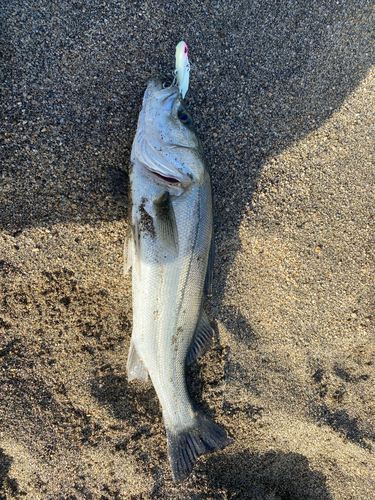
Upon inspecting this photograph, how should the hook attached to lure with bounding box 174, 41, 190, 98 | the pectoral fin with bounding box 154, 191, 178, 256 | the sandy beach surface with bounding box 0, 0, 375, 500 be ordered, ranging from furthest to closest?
1. the sandy beach surface with bounding box 0, 0, 375, 500
2. the hook attached to lure with bounding box 174, 41, 190, 98
3. the pectoral fin with bounding box 154, 191, 178, 256

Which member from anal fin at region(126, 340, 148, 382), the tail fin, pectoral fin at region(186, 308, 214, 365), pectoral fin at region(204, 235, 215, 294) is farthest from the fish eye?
the tail fin

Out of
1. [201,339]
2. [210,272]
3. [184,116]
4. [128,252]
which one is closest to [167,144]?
[184,116]

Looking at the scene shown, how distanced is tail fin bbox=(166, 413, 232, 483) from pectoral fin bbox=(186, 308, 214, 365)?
51 cm

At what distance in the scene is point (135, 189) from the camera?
7.32ft

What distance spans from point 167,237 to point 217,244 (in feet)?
1.98

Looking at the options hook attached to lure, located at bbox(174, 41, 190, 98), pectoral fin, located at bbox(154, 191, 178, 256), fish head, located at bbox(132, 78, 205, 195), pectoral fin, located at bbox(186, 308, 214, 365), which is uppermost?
hook attached to lure, located at bbox(174, 41, 190, 98)

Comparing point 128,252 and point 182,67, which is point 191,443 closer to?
point 128,252

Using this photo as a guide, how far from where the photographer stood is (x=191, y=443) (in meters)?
2.38

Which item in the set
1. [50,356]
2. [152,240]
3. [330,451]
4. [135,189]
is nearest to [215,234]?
[152,240]

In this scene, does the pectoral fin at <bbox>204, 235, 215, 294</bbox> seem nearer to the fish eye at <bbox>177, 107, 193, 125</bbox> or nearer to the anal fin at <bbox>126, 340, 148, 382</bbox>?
the anal fin at <bbox>126, 340, 148, 382</bbox>

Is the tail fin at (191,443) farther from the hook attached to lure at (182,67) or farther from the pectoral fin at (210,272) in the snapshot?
A: the hook attached to lure at (182,67)

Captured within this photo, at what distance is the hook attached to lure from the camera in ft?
7.35

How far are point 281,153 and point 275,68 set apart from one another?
76 centimetres

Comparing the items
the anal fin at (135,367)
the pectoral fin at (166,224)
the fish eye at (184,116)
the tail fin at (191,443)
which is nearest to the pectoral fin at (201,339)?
the anal fin at (135,367)
